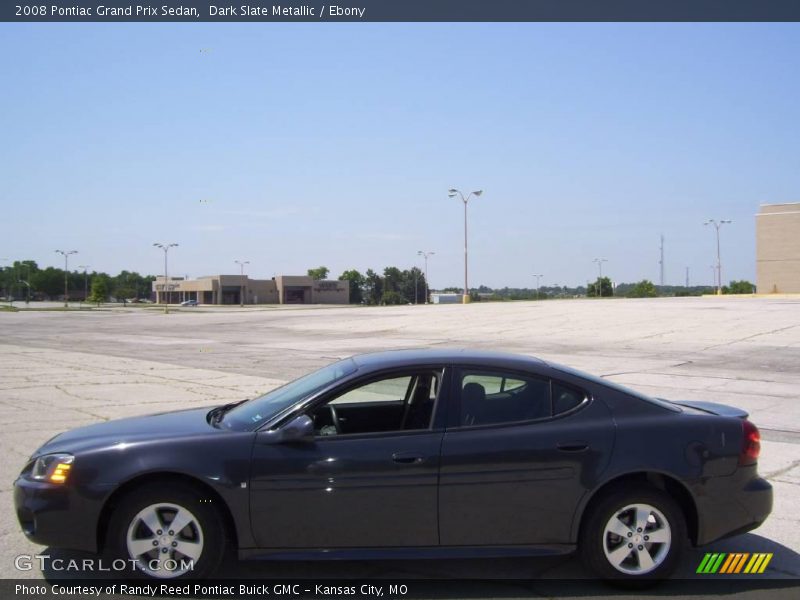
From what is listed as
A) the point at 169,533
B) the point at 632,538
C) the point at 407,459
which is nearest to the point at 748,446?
the point at 632,538

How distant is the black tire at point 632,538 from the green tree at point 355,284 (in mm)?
158404

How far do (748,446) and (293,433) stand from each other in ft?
9.34

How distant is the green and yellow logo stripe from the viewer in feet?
15.9

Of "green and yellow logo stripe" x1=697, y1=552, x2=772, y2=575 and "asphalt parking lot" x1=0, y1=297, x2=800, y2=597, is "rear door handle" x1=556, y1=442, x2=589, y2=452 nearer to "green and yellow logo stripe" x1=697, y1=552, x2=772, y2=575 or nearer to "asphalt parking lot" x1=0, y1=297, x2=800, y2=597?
"asphalt parking lot" x1=0, y1=297, x2=800, y2=597

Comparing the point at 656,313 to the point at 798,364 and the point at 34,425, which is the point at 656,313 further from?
the point at 34,425

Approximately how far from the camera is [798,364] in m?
17.5

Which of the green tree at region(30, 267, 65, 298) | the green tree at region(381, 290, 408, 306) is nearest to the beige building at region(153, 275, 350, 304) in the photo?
the green tree at region(381, 290, 408, 306)

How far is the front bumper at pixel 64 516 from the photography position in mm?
4312

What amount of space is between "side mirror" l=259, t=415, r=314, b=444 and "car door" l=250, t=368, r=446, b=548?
0.04 meters

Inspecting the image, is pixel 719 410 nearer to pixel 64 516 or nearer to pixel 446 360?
pixel 446 360

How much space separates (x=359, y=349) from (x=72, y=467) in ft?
62.1

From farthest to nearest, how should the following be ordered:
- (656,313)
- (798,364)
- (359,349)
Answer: (656,313), (359,349), (798,364)

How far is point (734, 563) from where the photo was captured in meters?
4.94

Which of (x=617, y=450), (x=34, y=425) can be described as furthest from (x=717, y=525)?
(x=34, y=425)
